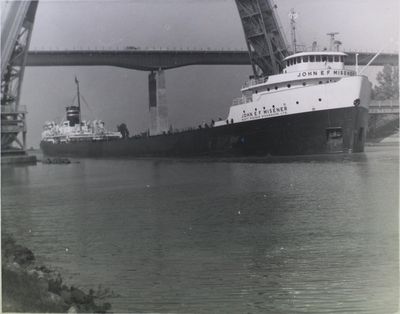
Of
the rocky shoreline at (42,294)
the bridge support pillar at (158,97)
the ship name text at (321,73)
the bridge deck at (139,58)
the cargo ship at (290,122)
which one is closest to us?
the rocky shoreline at (42,294)

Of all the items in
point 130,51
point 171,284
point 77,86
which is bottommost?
point 171,284

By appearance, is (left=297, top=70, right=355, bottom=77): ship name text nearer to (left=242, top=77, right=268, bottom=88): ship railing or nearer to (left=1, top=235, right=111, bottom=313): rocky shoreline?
(left=242, top=77, right=268, bottom=88): ship railing

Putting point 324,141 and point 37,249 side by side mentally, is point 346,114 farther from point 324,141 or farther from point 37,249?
point 37,249

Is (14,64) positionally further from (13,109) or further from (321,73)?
(321,73)

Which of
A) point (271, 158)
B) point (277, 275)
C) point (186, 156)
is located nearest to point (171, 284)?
point (277, 275)

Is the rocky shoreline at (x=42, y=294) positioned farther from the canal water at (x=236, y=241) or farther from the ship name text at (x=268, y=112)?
the ship name text at (x=268, y=112)

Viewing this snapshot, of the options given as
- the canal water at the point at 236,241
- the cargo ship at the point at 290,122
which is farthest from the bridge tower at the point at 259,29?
the canal water at the point at 236,241

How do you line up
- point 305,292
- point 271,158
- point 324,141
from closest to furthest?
point 305,292, point 271,158, point 324,141

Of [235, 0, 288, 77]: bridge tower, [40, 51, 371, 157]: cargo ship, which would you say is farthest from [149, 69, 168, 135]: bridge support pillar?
[40, 51, 371, 157]: cargo ship
